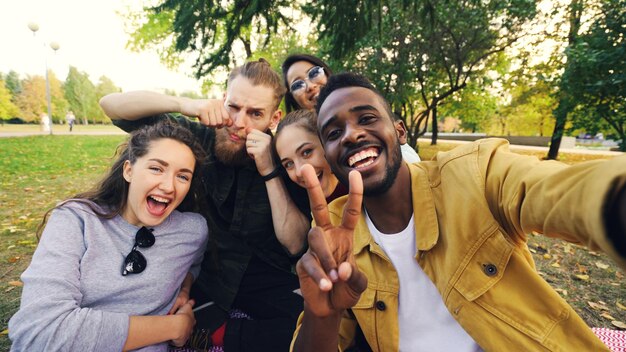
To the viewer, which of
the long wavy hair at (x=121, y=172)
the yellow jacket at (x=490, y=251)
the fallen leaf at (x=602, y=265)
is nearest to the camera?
the yellow jacket at (x=490, y=251)

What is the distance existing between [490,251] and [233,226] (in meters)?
1.92

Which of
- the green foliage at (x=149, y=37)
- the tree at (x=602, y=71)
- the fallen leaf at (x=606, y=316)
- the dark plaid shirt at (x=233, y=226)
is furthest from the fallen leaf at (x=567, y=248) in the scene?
the green foliage at (x=149, y=37)

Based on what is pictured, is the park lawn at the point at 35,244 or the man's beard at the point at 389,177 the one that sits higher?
the man's beard at the point at 389,177

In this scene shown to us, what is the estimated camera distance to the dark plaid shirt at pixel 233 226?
8.53ft

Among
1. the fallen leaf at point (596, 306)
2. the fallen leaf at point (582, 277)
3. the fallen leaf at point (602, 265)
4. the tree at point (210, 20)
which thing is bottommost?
the fallen leaf at point (602, 265)

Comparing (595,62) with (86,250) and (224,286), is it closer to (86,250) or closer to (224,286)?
(224,286)

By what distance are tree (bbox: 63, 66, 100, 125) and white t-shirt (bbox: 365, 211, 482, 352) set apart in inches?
2707

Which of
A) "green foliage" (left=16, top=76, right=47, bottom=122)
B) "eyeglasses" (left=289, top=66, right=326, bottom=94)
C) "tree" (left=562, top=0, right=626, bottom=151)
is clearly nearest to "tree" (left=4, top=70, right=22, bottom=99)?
"green foliage" (left=16, top=76, right=47, bottom=122)

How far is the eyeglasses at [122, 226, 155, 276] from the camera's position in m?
1.87

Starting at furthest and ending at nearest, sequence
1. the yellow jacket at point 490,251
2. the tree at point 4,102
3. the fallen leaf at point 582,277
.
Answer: the tree at point 4,102 < the fallen leaf at point 582,277 < the yellow jacket at point 490,251

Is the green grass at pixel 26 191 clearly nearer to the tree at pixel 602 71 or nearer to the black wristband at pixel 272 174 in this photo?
the black wristband at pixel 272 174

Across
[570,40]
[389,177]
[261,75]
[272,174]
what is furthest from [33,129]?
[570,40]

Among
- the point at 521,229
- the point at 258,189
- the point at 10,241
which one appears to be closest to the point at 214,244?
Answer: the point at 258,189

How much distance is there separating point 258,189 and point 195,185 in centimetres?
52
